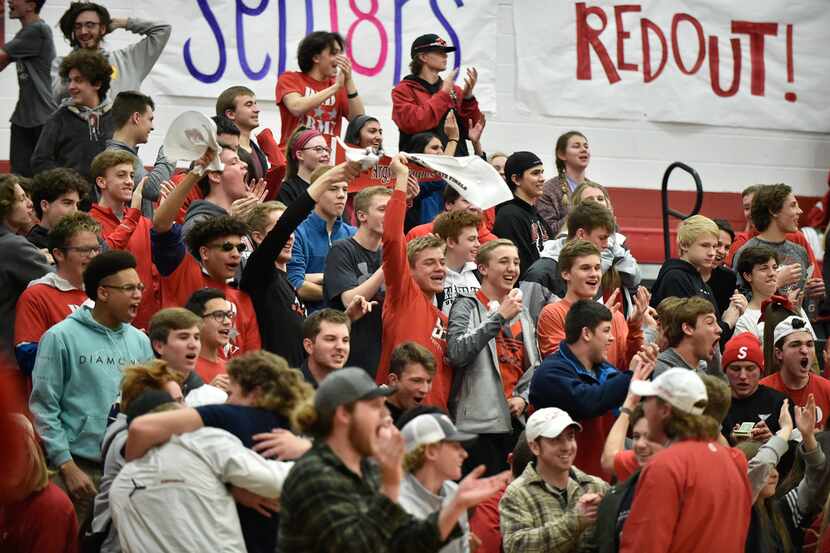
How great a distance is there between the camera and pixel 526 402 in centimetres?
736

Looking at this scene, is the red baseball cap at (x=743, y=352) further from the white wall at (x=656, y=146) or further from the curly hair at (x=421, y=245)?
the white wall at (x=656, y=146)

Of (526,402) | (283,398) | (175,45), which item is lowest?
(526,402)

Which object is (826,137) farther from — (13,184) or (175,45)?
(13,184)

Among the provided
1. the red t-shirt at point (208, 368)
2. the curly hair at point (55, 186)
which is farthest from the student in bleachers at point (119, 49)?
the red t-shirt at point (208, 368)

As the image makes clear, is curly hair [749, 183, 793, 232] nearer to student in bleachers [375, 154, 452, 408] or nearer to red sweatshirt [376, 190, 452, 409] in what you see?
student in bleachers [375, 154, 452, 408]

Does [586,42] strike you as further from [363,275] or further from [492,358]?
[492,358]

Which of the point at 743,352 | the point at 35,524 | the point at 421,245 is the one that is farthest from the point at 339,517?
Result: the point at 743,352

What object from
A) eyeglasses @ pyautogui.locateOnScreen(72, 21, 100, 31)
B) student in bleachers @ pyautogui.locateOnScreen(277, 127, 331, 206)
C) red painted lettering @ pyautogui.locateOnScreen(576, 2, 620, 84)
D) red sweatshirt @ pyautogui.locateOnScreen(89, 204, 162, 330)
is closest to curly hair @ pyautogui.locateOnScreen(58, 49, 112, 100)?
eyeglasses @ pyautogui.locateOnScreen(72, 21, 100, 31)

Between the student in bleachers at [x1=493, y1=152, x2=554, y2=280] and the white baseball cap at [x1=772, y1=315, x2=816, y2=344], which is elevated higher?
the student in bleachers at [x1=493, y1=152, x2=554, y2=280]

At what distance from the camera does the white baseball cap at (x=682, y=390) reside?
18.1 feet

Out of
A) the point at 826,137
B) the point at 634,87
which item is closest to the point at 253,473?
the point at 634,87

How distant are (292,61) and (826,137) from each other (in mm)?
5250

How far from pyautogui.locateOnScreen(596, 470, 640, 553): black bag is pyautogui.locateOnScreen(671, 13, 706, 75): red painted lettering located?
8.00 meters

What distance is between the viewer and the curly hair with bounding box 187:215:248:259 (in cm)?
715
